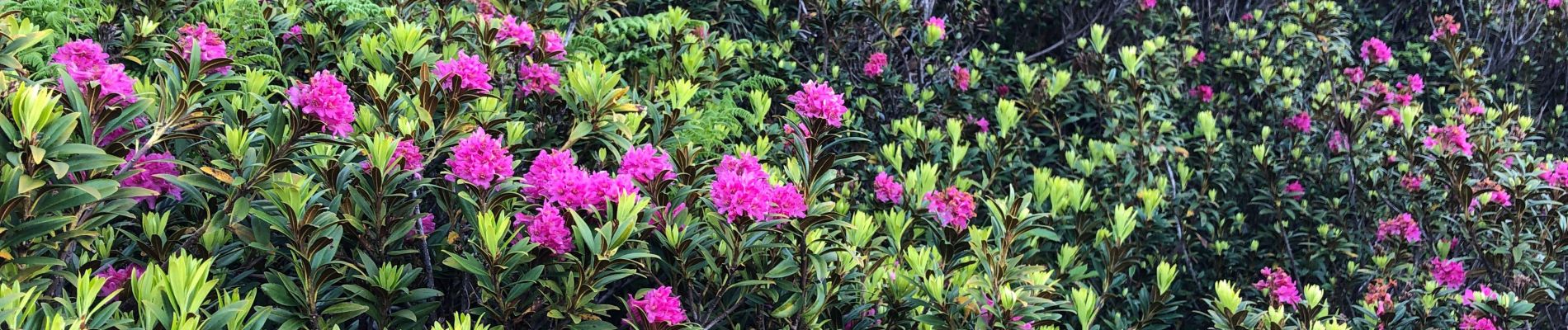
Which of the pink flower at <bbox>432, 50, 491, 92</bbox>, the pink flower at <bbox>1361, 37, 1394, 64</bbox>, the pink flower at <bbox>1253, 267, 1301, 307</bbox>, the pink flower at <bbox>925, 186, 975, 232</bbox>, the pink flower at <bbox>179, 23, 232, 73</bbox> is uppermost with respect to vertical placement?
the pink flower at <bbox>1361, 37, 1394, 64</bbox>

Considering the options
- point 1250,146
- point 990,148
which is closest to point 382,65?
point 990,148

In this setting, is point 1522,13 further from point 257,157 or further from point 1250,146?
point 257,157

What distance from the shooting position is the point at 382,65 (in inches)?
104

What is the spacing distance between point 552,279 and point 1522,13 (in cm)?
568

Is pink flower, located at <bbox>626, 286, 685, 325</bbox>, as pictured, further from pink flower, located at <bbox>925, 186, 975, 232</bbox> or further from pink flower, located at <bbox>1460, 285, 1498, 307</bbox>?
pink flower, located at <bbox>1460, 285, 1498, 307</bbox>

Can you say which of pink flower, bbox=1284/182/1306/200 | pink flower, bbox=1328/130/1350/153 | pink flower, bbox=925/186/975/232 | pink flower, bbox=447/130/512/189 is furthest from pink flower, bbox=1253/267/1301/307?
pink flower, bbox=447/130/512/189

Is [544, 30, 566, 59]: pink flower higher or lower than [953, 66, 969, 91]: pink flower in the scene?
higher

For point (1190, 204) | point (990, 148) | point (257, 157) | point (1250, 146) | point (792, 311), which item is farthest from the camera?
point (1250, 146)

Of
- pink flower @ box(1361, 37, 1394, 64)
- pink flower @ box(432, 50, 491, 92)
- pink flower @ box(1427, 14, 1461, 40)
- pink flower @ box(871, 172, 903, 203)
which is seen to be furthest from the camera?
pink flower @ box(1427, 14, 1461, 40)

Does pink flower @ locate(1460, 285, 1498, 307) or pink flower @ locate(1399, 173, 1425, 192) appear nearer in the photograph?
pink flower @ locate(1460, 285, 1498, 307)

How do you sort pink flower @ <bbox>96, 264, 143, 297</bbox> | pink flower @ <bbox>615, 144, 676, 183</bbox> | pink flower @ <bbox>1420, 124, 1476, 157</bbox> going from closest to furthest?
→ pink flower @ <bbox>96, 264, 143, 297</bbox>
pink flower @ <bbox>615, 144, 676, 183</bbox>
pink flower @ <bbox>1420, 124, 1476, 157</bbox>

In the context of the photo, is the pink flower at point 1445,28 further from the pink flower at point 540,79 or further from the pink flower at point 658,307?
the pink flower at point 658,307

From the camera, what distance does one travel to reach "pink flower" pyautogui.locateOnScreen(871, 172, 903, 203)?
10.6 ft

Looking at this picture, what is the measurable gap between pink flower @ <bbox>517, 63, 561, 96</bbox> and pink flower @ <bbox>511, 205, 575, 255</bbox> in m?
0.73
